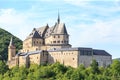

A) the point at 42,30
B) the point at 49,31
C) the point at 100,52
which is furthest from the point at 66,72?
the point at 42,30

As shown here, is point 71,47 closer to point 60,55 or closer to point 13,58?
point 60,55

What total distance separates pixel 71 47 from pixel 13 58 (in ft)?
34.6

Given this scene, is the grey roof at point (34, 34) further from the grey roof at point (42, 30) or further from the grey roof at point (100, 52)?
the grey roof at point (100, 52)

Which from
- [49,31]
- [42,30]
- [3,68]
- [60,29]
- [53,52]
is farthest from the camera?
[42,30]

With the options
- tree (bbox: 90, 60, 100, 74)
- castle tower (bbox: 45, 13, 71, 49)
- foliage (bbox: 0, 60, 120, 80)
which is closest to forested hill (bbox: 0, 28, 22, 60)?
castle tower (bbox: 45, 13, 71, 49)

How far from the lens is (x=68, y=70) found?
87438 millimetres

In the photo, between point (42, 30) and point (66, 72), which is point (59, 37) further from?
point (66, 72)

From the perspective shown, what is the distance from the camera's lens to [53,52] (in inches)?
3590

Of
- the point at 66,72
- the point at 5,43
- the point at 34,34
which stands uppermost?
the point at 34,34

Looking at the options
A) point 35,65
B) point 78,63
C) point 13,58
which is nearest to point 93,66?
point 78,63

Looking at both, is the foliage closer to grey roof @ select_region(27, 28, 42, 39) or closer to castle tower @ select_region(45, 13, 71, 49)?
castle tower @ select_region(45, 13, 71, 49)

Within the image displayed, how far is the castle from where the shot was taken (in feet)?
292

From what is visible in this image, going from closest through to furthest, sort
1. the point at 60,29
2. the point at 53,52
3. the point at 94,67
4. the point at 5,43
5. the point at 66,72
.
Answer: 1. the point at 66,72
2. the point at 94,67
3. the point at 53,52
4. the point at 60,29
5. the point at 5,43

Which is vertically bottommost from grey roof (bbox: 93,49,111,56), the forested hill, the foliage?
the foliage
